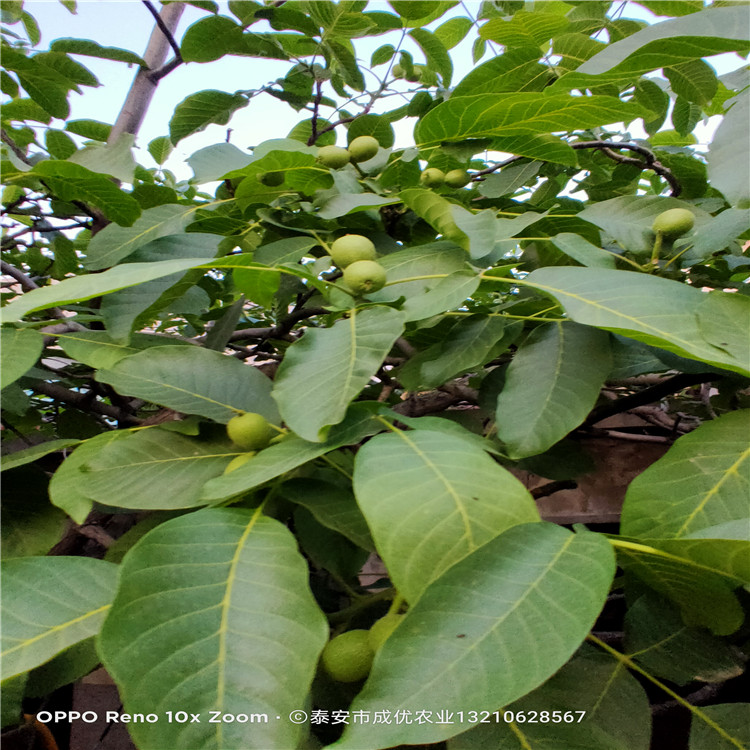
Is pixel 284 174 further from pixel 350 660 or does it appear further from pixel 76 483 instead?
pixel 350 660

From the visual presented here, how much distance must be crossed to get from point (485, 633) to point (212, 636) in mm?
154

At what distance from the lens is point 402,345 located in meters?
0.66

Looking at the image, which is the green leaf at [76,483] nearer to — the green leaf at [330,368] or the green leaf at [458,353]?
the green leaf at [330,368]

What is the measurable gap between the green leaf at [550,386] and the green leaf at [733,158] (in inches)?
6.2

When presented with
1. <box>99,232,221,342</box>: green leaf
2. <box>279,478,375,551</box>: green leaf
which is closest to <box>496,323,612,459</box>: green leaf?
<box>279,478,375,551</box>: green leaf

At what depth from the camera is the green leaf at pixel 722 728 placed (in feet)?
1.21

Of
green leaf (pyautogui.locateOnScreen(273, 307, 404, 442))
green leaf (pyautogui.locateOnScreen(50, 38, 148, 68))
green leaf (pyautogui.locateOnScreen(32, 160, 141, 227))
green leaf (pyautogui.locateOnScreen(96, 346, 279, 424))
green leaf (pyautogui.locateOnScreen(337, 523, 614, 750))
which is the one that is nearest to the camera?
green leaf (pyautogui.locateOnScreen(337, 523, 614, 750))

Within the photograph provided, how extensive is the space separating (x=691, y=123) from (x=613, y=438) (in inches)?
24.1

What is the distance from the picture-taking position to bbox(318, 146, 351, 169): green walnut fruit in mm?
686

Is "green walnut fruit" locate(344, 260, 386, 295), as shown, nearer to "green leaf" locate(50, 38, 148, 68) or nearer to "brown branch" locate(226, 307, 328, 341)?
"brown branch" locate(226, 307, 328, 341)

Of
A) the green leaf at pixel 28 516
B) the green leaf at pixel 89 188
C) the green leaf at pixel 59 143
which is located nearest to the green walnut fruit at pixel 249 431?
the green leaf at pixel 28 516

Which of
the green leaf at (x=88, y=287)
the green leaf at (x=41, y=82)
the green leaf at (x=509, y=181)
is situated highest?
the green leaf at (x=41, y=82)

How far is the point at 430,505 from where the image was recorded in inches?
12.0

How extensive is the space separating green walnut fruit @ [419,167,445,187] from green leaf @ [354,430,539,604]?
1.66 feet
